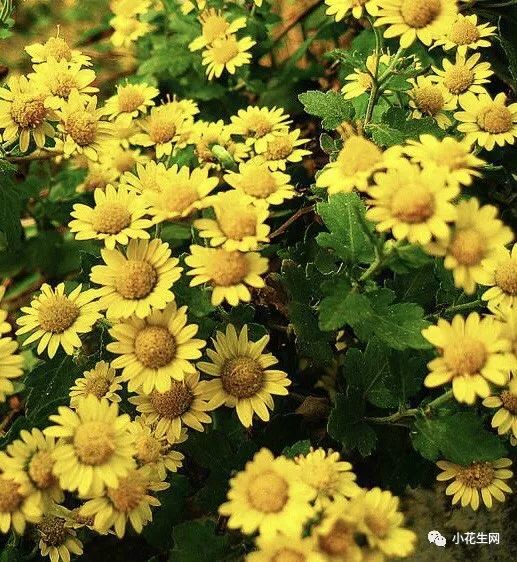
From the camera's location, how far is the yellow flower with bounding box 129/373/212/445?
4.08 ft

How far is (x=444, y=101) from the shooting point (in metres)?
1.59

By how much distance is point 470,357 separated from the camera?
106 centimetres

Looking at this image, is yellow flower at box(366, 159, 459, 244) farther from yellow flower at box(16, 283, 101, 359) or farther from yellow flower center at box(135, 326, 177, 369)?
yellow flower at box(16, 283, 101, 359)

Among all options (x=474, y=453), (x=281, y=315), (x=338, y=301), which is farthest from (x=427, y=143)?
(x=281, y=315)

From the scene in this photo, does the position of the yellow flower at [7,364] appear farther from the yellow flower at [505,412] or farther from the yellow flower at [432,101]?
the yellow flower at [432,101]

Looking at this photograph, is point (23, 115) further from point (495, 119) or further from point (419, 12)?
point (495, 119)

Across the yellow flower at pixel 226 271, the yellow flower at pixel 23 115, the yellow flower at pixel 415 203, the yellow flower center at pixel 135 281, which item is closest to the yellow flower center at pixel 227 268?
the yellow flower at pixel 226 271

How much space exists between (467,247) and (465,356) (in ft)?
0.53

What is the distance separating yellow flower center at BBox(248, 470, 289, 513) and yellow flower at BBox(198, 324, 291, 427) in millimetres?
243

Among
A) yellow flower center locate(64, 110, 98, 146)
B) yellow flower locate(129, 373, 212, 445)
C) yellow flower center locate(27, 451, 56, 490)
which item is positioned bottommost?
yellow flower locate(129, 373, 212, 445)

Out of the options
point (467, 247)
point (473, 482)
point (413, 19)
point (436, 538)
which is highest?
point (413, 19)

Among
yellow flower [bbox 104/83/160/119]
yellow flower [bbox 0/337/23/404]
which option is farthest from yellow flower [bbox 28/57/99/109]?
yellow flower [bbox 0/337/23/404]

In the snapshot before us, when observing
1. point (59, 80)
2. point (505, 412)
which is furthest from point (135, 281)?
point (505, 412)

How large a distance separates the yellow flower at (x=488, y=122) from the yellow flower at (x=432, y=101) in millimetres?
90
